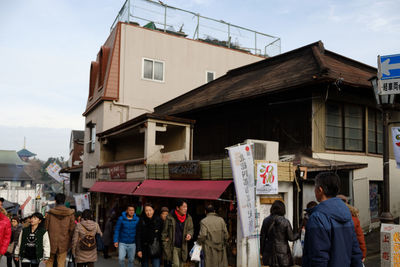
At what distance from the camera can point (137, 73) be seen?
2391cm

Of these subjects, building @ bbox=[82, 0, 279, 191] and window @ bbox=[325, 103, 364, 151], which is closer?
window @ bbox=[325, 103, 364, 151]

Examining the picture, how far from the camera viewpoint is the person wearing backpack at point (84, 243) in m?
8.71

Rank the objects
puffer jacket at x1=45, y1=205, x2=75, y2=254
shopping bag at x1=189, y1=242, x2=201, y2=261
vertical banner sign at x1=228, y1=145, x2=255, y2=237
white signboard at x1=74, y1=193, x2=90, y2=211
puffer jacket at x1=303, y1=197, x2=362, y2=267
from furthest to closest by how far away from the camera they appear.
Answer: white signboard at x1=74, y1=193, x2=90, y2=211
vertical banner sign at x1=228, y1=145, x2=255, y2=237
shopping bag at x1=189, y1=242, x2=201, y2=261
puffer jacket at x1=45, y1=205, x2=75, y2=254
puffer jacket at x1=303, y1=197, x2=362, y2=267

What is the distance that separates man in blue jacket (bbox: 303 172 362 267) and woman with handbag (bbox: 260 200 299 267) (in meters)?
3.83

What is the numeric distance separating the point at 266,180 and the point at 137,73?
15121 millimetres

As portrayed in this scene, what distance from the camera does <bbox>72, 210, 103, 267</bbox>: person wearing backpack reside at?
8.71 meters

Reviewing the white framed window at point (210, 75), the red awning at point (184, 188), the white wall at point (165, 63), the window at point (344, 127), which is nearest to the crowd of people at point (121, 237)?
the red awning at point (184, 188)

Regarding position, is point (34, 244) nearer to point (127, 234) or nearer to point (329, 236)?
point (127, 234)

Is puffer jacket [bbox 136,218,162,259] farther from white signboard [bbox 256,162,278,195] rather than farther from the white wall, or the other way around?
the white wall

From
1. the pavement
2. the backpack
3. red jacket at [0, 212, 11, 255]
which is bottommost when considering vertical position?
the pavement

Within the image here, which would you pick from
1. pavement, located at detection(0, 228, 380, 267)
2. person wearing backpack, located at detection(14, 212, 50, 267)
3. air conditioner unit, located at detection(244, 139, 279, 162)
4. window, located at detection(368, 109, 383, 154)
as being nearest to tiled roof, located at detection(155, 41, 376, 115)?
window, located at detection(368, 109, 383, 154)

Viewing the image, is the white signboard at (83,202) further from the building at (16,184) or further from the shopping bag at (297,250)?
the building at (16,184)

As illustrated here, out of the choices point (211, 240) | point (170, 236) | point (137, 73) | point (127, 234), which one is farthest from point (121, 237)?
point (137, 73)

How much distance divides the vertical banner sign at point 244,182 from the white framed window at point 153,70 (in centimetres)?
1526
